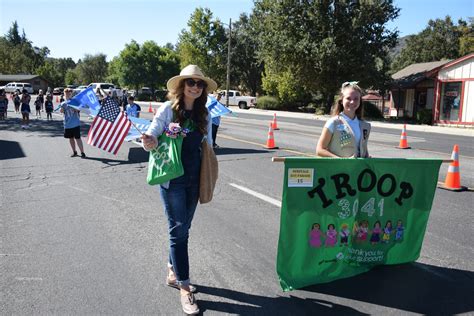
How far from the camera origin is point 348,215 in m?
3.98

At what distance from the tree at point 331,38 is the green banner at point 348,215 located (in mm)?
28478

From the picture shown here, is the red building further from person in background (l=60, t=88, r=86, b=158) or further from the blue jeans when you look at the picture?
the blue jeans

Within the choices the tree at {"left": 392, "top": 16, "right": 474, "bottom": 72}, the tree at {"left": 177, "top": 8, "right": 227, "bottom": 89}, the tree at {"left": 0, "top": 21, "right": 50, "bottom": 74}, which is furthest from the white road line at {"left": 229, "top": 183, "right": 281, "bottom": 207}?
the tree at {"left": 0, "top": 21, "right": 50, "bottom": 74}

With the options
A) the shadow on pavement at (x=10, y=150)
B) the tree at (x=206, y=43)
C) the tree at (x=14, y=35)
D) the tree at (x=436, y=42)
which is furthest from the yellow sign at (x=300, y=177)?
the tree at (x=14, y=35)

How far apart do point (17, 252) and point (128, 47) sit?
220 ft

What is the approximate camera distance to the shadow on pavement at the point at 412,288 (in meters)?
3.58

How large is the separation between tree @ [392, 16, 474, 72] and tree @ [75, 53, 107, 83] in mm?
73838

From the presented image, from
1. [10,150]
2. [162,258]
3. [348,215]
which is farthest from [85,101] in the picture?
[348,215]

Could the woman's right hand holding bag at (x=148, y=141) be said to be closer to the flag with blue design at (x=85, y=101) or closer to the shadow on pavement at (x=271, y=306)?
the shadow on pavement at (x=271, y=306)

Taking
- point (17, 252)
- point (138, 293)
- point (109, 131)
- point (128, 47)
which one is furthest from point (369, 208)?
point (128, 47)

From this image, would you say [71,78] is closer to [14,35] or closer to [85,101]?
[14,35]

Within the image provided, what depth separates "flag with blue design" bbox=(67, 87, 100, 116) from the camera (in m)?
10.8

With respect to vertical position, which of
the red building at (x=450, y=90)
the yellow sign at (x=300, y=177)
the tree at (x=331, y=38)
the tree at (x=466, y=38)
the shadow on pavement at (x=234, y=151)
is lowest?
the shadow on pavement at (x=234, y=151)

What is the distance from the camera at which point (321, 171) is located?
150 inches
